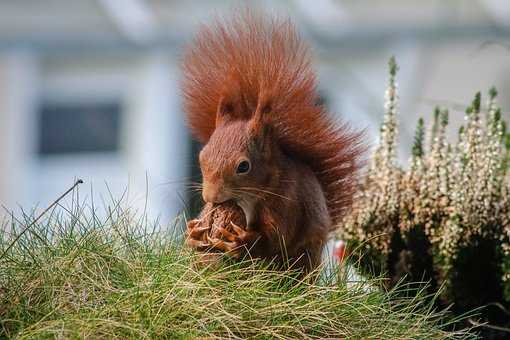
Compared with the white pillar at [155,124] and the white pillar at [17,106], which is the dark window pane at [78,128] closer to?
the white pillar at [17,106]

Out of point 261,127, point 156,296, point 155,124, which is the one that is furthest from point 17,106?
point 156,296

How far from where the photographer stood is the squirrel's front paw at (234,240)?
232cm

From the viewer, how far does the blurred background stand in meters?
8.20

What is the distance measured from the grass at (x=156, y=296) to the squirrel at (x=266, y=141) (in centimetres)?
8

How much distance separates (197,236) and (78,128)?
24.0ft

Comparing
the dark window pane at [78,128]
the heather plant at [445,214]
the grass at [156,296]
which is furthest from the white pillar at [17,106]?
the grass at [156,296]

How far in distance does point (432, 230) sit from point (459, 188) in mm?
127

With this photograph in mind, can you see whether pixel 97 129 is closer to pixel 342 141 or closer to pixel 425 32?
pixel 425 32

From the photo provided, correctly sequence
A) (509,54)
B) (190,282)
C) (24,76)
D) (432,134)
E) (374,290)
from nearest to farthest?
(190,282) < (374,290) < (432,134) < (509,54) < (24,76)

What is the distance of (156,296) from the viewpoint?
2166 millimetres

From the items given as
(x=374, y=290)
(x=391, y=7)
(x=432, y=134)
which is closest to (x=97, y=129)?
(x=391, y=7)

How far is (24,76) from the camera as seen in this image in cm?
950

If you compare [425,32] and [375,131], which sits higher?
[425,32]

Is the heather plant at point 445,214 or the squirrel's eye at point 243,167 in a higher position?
the squirrel's eye at point 243,167
